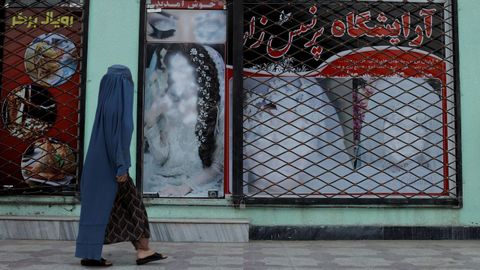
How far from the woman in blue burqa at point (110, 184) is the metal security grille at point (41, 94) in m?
1.91

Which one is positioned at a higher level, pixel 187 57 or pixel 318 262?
pixel 187 57

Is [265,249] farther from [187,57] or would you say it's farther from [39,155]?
[39,155]

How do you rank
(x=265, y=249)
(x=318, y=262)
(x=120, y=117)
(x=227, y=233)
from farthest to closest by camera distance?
(x=227, y=233) < (x=265, y=249) < (x=318, y=262) < (x=120, y=117)

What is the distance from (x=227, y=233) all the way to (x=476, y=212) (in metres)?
3.03

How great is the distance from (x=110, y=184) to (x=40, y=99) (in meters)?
2.60

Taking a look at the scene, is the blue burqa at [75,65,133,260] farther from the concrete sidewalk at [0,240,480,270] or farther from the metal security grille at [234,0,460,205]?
the metal security grille at [234,0,460,205]

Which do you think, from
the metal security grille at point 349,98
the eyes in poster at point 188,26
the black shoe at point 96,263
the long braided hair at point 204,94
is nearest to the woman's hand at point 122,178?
the black shoe at point 96,263

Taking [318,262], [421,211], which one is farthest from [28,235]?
[421,211]

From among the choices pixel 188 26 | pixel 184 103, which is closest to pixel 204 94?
pixel 184 103

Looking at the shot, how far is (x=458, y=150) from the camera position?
21.7 feet

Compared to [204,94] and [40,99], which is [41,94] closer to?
[40,99]

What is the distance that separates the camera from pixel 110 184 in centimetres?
480

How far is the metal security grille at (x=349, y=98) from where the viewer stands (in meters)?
6.71

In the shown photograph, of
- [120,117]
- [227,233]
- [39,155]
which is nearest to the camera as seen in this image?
[120,117]
